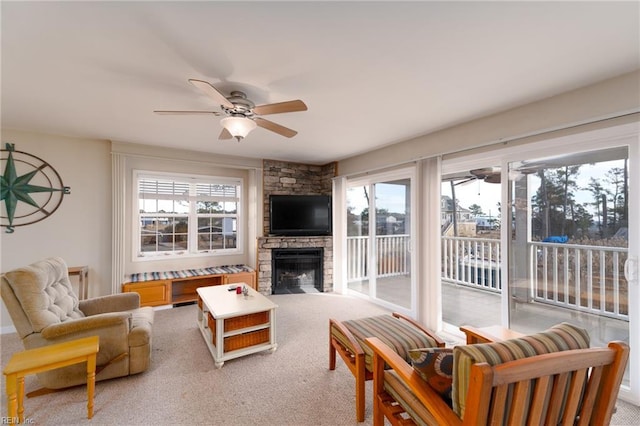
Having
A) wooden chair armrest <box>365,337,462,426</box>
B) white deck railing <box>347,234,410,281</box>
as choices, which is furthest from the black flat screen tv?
wooden chair armrest <box>365,337,462,426</box>

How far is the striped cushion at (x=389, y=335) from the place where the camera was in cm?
192

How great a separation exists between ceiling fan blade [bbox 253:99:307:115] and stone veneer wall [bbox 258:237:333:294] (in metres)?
3.00

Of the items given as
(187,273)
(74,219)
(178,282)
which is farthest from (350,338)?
(74,219)

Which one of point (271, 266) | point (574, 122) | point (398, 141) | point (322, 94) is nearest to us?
point (574, 122)

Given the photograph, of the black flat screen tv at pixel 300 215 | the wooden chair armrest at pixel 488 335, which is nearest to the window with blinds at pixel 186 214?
the black flat screen tv at pixel 300 215

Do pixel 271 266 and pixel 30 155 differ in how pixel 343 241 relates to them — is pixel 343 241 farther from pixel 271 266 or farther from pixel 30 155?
pixel 30 155

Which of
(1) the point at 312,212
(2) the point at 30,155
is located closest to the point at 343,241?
(1) the point at 312,212

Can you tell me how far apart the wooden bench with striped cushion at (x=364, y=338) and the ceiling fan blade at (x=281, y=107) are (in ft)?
5.77

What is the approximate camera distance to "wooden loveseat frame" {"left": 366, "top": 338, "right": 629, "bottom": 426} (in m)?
0.97

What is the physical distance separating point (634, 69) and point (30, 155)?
20.0 ft

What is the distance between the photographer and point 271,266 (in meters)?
4.84

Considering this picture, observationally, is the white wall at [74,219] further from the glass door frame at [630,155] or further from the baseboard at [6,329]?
the glass door frame at [630,155]

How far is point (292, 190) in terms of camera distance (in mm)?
5289

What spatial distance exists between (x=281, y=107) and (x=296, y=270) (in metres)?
3.59
